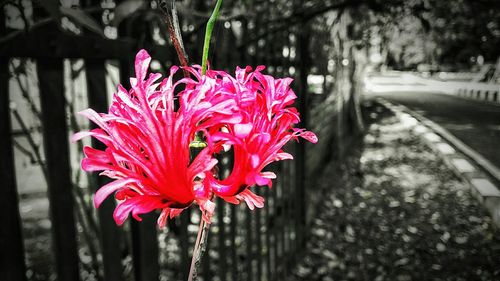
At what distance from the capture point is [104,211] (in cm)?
122

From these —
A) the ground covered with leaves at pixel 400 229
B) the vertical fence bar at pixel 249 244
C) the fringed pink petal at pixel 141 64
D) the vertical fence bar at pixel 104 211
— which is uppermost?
the fringed pink petal at pixel 141 64

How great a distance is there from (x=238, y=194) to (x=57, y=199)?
30.4 inches

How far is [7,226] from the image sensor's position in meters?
0.94

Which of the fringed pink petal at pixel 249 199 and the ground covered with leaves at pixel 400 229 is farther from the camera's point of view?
the ground covered with leaves at pixel 400 229

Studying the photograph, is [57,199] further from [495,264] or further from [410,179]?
[410,179]

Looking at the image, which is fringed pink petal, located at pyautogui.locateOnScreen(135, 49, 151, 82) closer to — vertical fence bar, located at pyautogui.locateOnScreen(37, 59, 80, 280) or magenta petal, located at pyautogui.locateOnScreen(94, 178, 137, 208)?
magenta petal, located at pyautogui.locateOnScreen(94, 178, 137, 208)

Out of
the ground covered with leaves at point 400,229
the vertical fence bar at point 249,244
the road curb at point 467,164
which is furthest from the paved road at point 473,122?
the vertical fence bar at point 249,244

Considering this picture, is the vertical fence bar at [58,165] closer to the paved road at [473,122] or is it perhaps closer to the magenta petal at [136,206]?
the magenta petal at [136,206]

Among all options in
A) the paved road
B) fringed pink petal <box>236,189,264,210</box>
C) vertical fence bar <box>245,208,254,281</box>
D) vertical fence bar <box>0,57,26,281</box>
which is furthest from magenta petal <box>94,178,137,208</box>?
the paved road

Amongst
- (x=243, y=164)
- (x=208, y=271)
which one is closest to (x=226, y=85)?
(x=243, y=164)

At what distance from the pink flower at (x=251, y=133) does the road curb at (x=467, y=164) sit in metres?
3.97

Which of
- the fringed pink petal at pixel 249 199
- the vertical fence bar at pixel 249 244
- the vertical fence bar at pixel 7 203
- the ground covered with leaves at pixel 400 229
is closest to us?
the fringed pink petal at pixel 249 199

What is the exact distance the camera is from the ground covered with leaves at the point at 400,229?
3066 millimetres

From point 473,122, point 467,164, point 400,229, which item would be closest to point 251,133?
point 400,229
